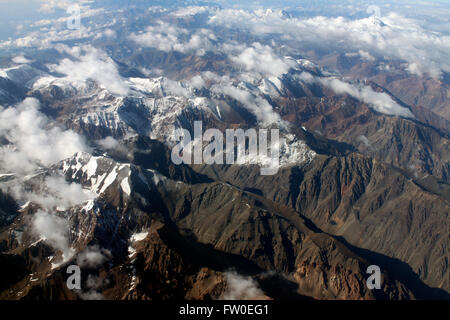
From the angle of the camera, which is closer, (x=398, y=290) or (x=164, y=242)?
(x=164, y=242)

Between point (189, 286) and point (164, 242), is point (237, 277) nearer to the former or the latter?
point (189, 286)

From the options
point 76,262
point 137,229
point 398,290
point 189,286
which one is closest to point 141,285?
point 189,286
